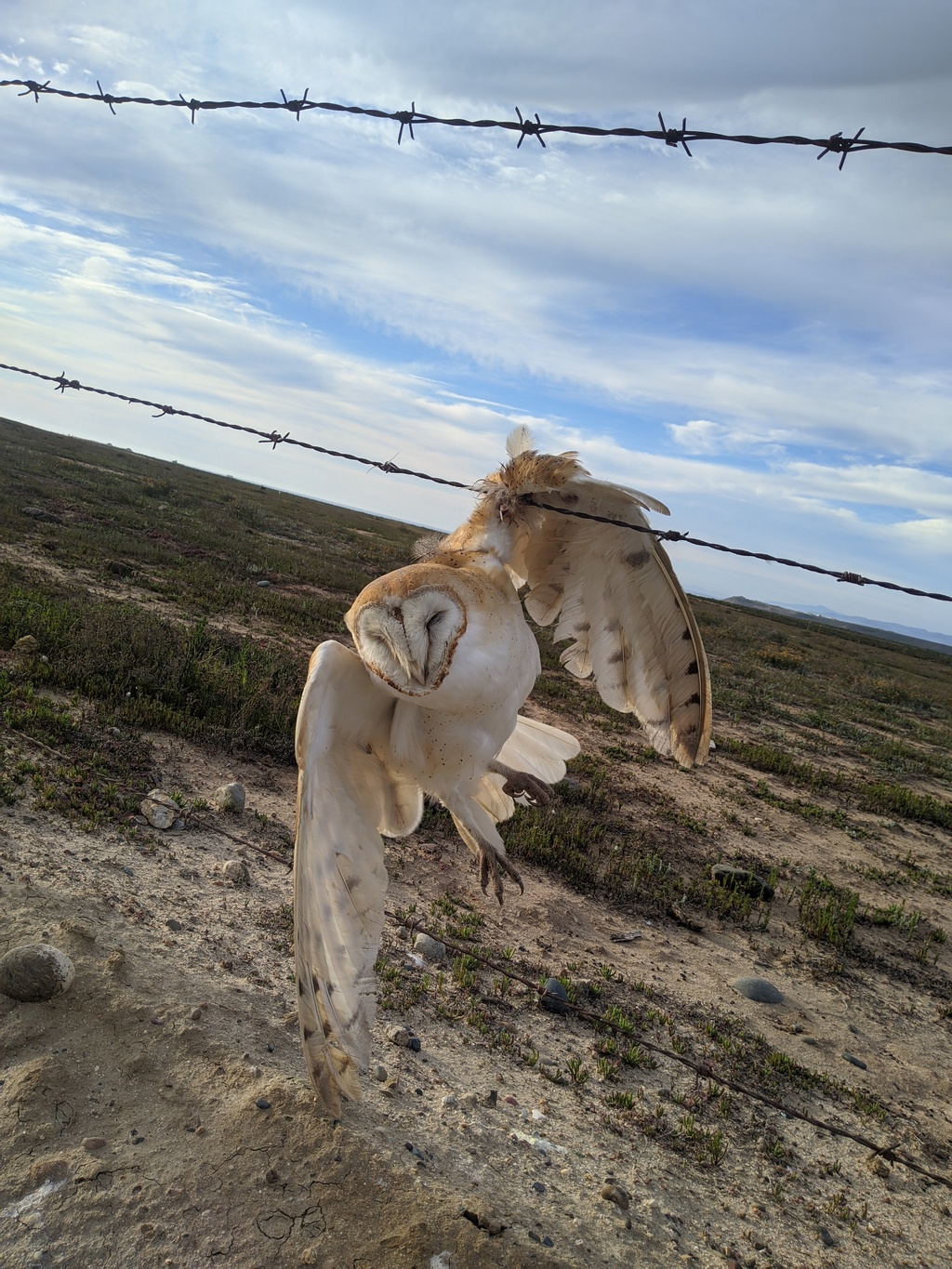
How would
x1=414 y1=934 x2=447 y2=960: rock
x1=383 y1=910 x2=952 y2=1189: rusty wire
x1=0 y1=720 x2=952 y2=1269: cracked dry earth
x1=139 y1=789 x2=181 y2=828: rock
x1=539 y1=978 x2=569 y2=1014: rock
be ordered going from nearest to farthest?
x1=0 y1=720 x2=952 y2=1269: cracked dry earth
x1=383 y1=910 x2=952 y2=1189: rusty wire
x1=539 y1=978 x2=569 y2=1014: rock
x1=414 y1=934 x2=447 y2=960: rock
x1=139 y1=789 x2=181 y2=828: rock

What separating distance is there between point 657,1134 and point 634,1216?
0.52 metres

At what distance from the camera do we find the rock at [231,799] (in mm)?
5617

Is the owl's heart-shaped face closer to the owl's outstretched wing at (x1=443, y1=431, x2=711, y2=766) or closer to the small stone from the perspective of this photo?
the owl's outstretched wing at (x1=443, y1=431, x2=711, y2=766)

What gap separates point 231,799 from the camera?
18.5ft

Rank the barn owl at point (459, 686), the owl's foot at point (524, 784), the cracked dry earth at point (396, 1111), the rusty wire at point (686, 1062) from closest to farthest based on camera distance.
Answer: the barn owl at point (459, 686) < the cracked dry earth at point (396, 1111) < the owl's foot at point (524, 784) < the rusty wire at point (686, 1062)

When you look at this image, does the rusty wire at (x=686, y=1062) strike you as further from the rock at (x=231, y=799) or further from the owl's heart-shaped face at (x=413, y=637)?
the owl's heart-shaped face at (x=413, y=637)

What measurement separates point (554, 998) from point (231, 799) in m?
2.84

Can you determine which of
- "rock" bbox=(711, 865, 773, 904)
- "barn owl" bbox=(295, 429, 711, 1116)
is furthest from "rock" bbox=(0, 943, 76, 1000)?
"rock" bbox=(711, 865, 773, 904)

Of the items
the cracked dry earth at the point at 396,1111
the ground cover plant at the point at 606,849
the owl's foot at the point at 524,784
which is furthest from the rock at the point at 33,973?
the owl's foot at the point at 524,784

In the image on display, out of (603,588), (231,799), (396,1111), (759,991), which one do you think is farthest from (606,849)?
(603,588)

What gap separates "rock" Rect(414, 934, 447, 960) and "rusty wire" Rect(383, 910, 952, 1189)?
3cm

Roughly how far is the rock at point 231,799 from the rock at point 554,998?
267 cm

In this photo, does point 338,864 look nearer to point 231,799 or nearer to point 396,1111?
point 396,1111

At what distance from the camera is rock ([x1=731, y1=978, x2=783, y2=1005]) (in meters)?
4.80
